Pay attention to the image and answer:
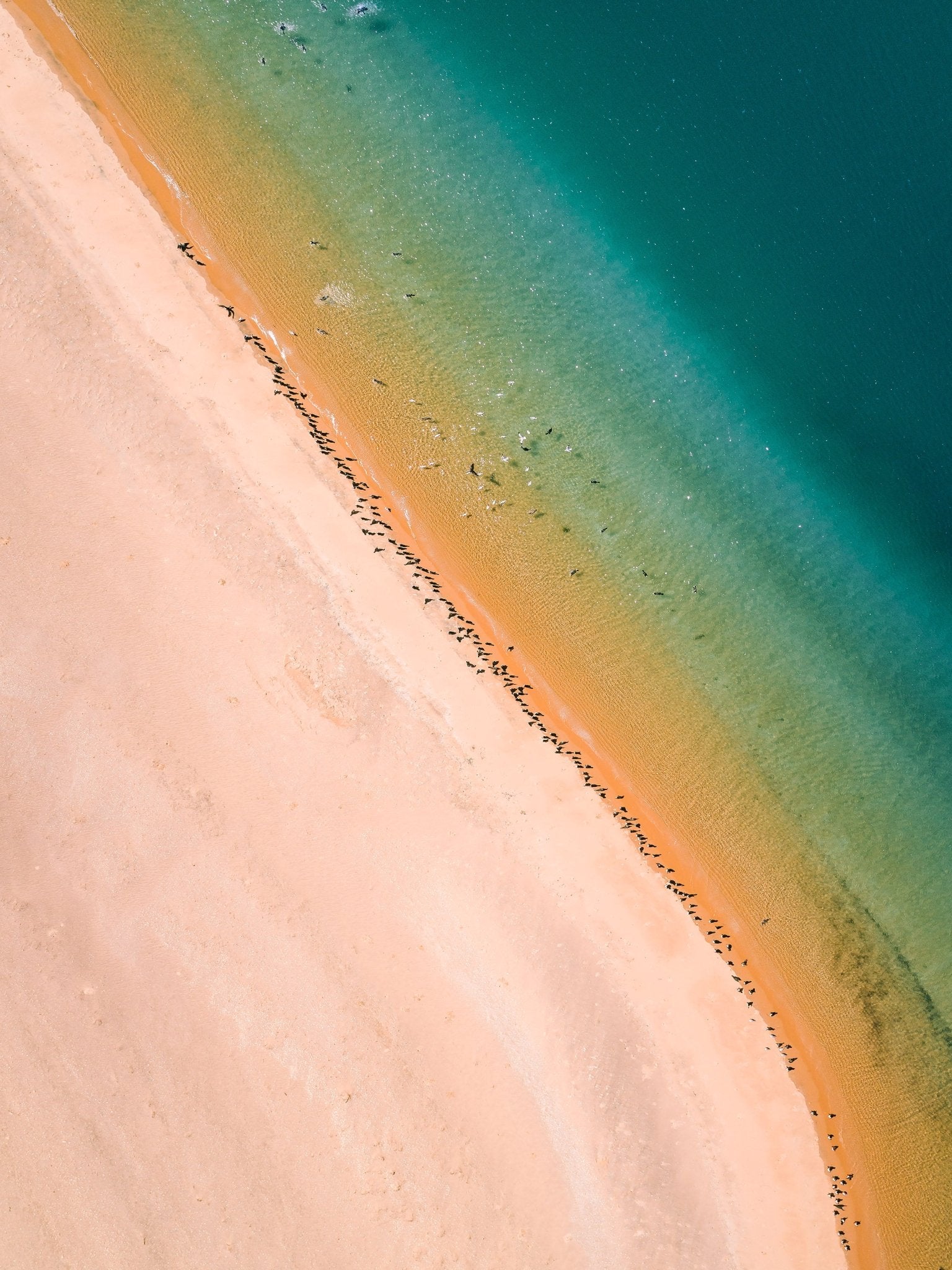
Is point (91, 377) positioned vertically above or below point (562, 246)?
above

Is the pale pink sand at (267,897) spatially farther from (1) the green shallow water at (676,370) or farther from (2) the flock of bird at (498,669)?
(1) the green shallow water at (676,370)

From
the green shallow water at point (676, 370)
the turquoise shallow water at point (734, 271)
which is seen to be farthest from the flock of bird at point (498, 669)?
the turquoise shallow water at point (734, 271)

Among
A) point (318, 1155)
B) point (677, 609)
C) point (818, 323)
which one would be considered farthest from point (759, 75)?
point (318, 1155)

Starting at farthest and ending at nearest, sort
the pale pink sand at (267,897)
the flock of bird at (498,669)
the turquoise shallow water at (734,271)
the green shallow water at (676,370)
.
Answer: the turquoise shallow water at (734,271)
the green shallow water at (676,370)
the flock of bird at (498,669)
the pale pink sand at (267,897)

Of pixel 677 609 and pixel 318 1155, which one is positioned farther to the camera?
pixel 677 609

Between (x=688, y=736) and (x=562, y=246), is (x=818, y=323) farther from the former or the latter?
(x=688, y=736)

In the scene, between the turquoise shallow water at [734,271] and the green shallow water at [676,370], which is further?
the turquoise shallow water at [734,271]

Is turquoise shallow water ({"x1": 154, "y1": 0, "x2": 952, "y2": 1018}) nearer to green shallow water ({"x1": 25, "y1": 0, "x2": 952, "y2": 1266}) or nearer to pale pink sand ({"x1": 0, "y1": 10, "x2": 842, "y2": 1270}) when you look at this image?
green shallow water ({"x1": 25, "y1": 0, "x2": 952, "y2": 1266})
